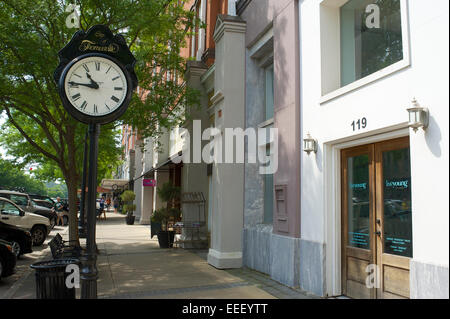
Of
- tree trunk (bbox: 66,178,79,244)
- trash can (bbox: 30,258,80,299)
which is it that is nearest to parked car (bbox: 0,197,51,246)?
tree trunk (bbox: 66,178,79,244)

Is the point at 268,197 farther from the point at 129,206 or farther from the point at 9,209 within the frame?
the point at 129,206

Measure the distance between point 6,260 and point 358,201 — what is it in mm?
7005

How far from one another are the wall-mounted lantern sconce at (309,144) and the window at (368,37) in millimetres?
1168

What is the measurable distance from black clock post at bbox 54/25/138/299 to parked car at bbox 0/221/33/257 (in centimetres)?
655

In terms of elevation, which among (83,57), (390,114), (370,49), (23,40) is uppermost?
(23,40)

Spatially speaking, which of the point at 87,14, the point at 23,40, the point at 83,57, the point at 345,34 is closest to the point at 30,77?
the point at 23,40

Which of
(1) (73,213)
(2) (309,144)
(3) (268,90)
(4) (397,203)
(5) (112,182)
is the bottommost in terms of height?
(1) (73,213)

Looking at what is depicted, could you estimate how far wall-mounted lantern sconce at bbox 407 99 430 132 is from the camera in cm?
459

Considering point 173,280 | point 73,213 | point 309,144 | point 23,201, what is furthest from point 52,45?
point 23,201

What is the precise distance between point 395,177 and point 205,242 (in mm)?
9387

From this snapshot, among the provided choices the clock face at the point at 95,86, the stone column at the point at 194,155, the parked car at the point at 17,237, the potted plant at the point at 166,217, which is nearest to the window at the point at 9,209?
the parked car at the point at 17,237

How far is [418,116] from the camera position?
181 inches

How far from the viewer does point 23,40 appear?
31.8ft
